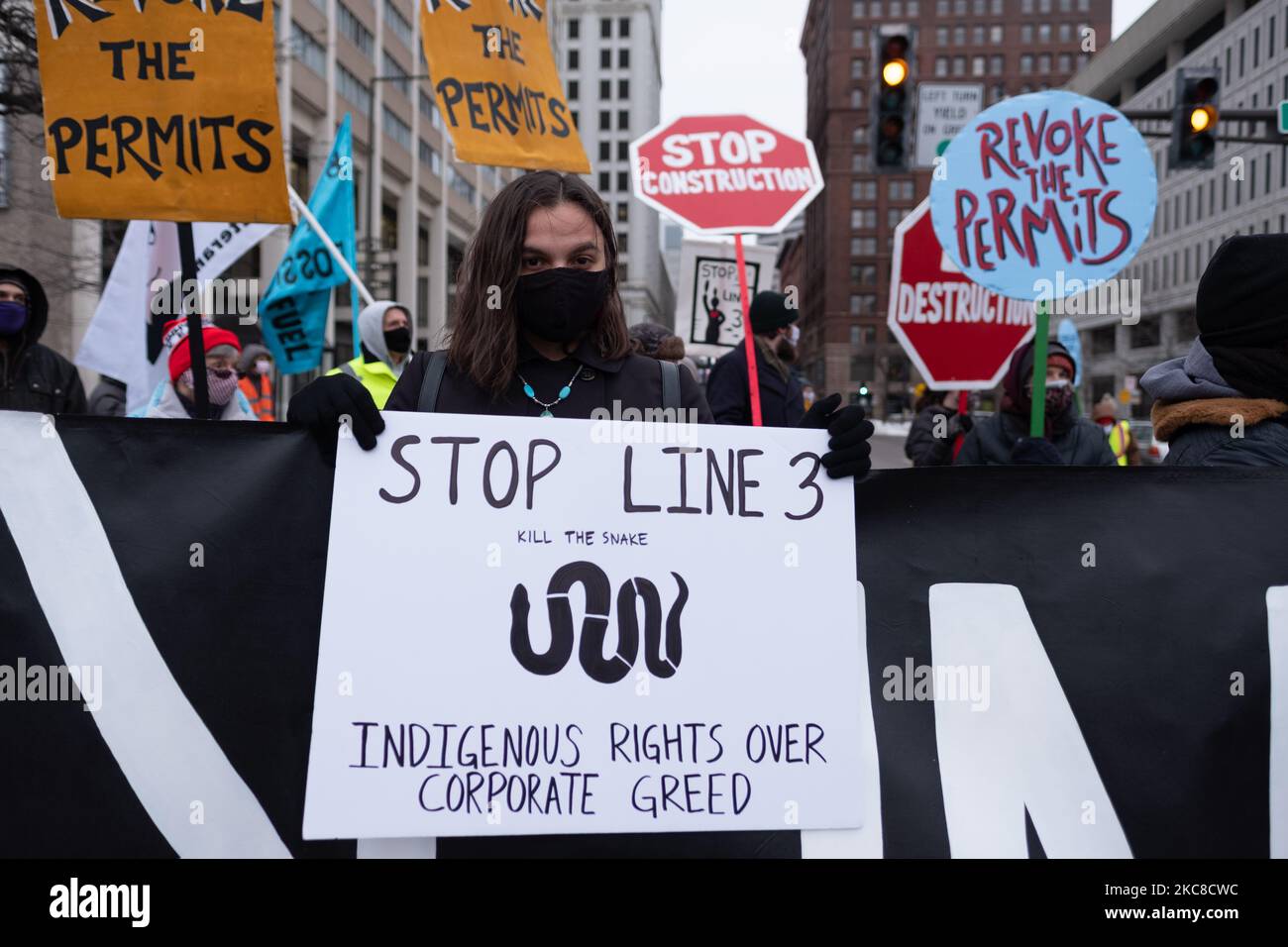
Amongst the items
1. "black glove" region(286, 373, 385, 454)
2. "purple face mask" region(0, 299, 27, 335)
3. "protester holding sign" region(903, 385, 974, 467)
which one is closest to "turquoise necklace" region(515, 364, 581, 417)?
"black glove" region(286, 373, 385, 454)

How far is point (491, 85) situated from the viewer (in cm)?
548

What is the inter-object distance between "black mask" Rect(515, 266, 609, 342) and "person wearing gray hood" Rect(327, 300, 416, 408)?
3.33 metres

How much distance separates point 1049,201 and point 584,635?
10.4 ft

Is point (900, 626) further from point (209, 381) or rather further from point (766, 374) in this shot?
point (209, 381)

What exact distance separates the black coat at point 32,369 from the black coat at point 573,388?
3.07 m

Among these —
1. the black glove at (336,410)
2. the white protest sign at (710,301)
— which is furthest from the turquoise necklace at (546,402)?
the white protest sign at (710,301)

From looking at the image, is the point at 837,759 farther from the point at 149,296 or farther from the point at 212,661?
the point at 149,296

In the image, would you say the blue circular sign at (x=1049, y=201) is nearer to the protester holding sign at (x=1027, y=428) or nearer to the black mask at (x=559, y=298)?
the protester holding sign at (x=1027, y=428)

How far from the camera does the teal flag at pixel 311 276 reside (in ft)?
25.7

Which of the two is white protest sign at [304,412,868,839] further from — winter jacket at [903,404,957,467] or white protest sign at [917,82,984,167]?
white protest sign at [917,82,984,167]

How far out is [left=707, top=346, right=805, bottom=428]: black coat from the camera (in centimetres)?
569

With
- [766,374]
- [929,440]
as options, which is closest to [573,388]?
[766,374]

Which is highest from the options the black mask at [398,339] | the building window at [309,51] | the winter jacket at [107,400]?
the building window at [309,51]

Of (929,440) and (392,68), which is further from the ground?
(392,68)
